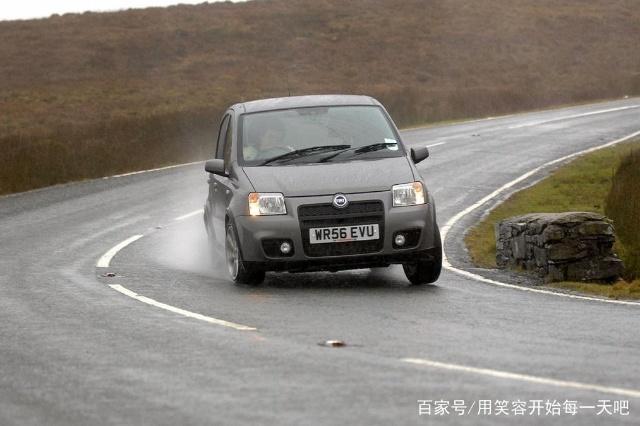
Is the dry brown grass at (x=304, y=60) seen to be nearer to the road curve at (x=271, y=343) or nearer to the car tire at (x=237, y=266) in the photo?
the road curve at (x=271, y=343)

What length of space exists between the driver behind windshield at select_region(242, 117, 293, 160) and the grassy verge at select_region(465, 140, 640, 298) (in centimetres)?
307

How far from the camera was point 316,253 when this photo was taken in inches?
489

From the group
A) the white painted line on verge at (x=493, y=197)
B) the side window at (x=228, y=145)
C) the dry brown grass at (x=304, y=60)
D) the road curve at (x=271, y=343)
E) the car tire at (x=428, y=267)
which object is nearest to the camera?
the road curve at (x=271, y=343)

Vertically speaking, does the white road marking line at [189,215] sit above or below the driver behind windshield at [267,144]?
below

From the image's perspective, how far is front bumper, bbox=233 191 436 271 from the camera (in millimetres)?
12414

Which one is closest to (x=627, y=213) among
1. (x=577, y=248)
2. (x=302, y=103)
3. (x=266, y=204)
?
(x=577, y=248)

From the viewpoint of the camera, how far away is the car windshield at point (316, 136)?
1332cm

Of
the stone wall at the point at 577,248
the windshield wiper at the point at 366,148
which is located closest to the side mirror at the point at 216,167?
the windshield wiper at the point at 366,148

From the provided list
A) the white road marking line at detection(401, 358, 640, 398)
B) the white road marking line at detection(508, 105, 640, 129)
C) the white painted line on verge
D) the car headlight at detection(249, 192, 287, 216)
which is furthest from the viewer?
the white road marking line at detection(508, 105, 640, 129)

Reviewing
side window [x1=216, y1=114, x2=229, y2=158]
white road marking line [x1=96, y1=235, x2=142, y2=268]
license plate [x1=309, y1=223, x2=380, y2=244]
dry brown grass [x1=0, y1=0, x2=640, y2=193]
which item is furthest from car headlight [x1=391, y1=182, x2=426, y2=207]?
dry brown grass [x1=0, y1=0, x2=640, y2=193]

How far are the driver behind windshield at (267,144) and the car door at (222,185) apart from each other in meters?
0.34

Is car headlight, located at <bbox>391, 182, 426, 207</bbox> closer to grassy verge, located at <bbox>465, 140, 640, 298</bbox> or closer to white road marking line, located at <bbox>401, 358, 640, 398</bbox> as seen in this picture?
Result: grassy verge, located at <bbox>465, 140, 640, 298</bbox>

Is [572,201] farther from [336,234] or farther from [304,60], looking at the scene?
[304,60]

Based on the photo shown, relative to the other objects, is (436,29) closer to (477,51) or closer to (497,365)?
(477,51)
